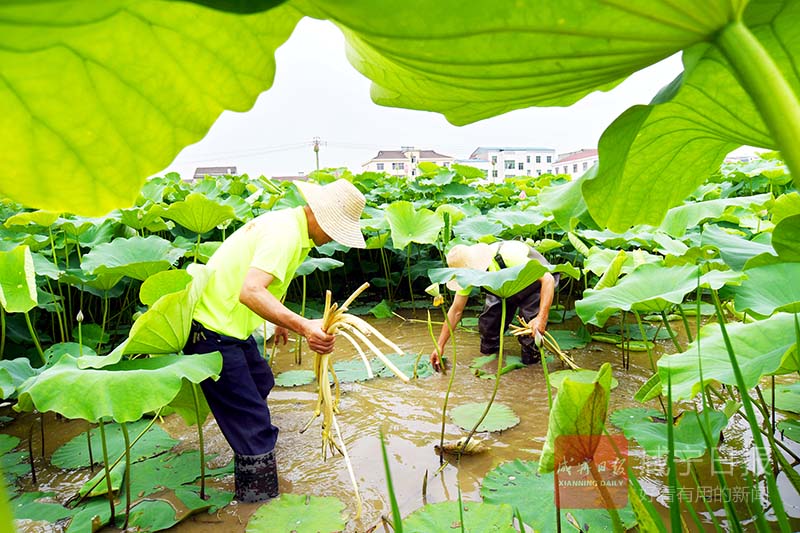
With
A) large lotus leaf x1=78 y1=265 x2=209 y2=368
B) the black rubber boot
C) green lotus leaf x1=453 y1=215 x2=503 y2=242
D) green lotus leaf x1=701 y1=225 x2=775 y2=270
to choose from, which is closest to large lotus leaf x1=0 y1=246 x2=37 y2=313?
large lotus leaf x1=78 y1=265 x2=209 y2=368

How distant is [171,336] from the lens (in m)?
1.68

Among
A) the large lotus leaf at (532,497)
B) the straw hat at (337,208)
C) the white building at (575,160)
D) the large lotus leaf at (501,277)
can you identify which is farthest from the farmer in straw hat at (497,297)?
the white building at (575,160)

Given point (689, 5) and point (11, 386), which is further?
point (11, 386)

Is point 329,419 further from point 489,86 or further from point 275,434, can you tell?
point 489,86

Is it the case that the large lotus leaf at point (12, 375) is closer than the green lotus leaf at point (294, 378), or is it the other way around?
the large lotus leaf at point (12, 375)

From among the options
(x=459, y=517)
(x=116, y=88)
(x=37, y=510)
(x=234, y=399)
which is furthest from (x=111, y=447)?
(x=116, y=88)

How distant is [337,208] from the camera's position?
2096 mm

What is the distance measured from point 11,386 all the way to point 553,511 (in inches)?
68.7

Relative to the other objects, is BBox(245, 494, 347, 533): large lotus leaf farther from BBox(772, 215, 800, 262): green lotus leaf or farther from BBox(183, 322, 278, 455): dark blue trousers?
BBox(772, 215, 800, 262): green lotus leaf

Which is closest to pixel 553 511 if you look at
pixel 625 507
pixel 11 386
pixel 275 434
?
pixel 625 507

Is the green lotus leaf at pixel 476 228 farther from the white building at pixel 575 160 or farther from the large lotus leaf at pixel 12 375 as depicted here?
the white building at pixel 575 160

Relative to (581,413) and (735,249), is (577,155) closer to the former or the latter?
(735,249)

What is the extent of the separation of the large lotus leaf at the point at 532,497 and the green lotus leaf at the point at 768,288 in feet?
2.38

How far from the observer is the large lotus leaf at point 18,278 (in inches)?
71.3
